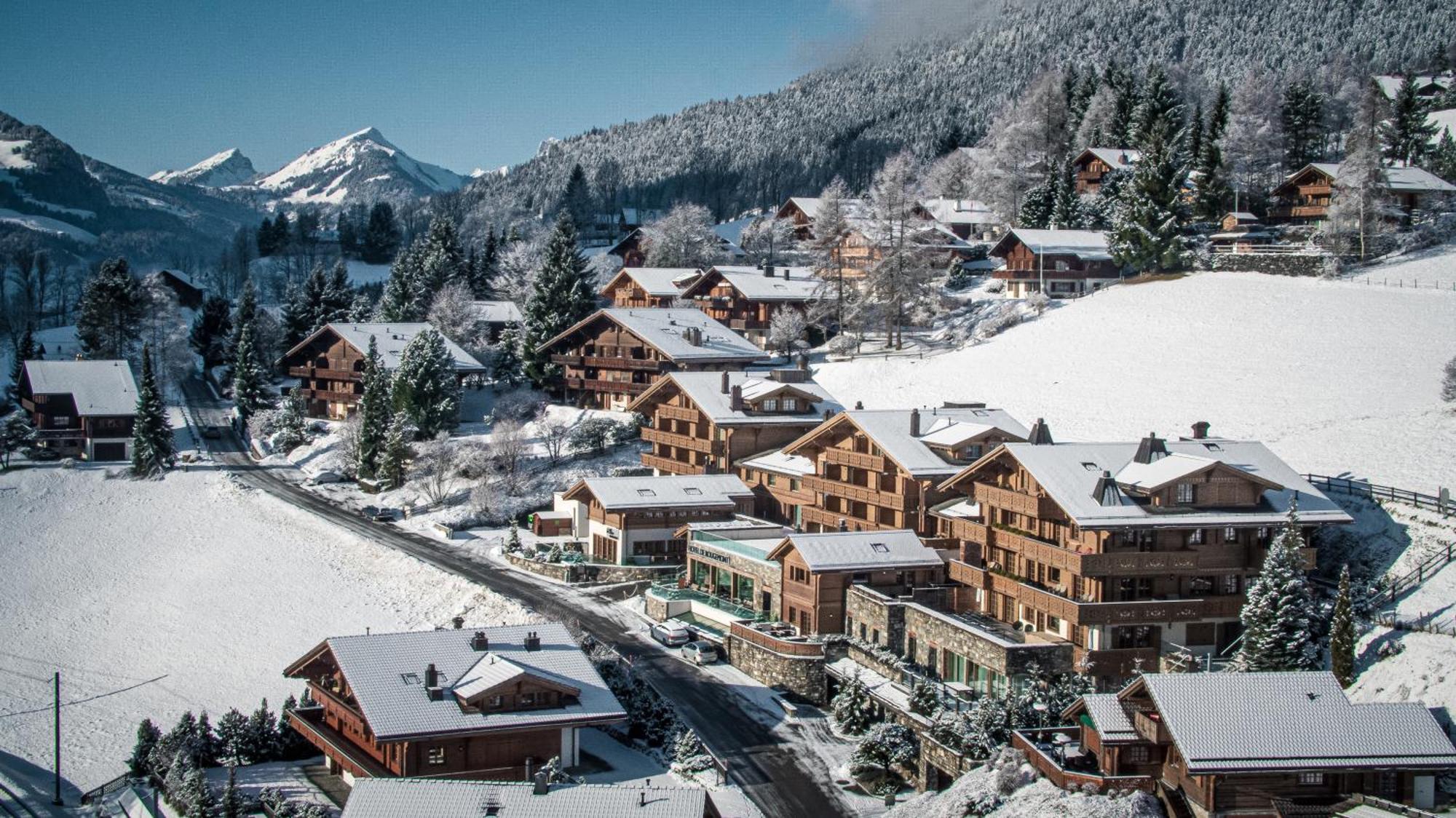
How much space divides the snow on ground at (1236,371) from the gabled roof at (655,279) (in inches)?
910

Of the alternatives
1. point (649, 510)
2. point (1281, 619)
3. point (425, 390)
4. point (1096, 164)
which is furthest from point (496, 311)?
point (1281, 619)

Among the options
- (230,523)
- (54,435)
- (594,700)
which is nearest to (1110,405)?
(594,700)

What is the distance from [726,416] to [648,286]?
3751cm

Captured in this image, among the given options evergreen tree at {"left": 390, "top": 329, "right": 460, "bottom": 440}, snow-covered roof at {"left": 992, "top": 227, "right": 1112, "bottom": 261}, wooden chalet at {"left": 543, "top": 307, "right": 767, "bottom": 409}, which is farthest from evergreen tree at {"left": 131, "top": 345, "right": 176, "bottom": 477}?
snow-covered roof at {"left": 992, "top": 227, "right": 1112, "bottom": 261}

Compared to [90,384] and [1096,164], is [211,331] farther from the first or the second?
A: [1096,164]

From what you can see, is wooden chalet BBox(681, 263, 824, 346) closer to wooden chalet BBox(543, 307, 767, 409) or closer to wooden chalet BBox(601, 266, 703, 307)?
wooden chalet BBox(601, 266, 703, 307)

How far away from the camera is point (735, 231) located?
152 meters

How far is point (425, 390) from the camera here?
87750mm

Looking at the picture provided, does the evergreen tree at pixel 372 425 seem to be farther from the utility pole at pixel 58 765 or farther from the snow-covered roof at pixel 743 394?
the utility pole at pixel 58 765

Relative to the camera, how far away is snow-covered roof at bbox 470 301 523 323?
10769cm

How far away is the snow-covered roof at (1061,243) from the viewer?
97125mm

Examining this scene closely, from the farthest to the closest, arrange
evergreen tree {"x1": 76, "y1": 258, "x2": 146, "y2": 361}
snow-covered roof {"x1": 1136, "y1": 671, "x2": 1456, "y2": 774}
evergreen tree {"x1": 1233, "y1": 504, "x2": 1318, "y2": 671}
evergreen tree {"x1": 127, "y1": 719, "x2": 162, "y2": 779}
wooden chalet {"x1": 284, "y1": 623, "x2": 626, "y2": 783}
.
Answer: evergreen tree {"x1": 76, "y1": 258, "x2": 146, "y2": 361} < evergreen tree {"x1": 127, "y1": 719, "x2": 162, "y2": 779} < evergreen tree {"x1": 1233, "y1": 504, "x2": 1318, "y2": 671} < wooden chalet {"x1": 284, "y1": 623, "x2": 626, "y2": 783} < snow-covered roof {"x1": 1136, "y1": 671, "x2": 1456, "y2": 774}

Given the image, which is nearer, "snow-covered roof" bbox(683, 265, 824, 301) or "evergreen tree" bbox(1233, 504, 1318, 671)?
"evergreen tree" bbox(1233, 504, 1318, 671)

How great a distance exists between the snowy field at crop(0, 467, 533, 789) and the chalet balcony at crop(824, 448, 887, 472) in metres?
16.1
